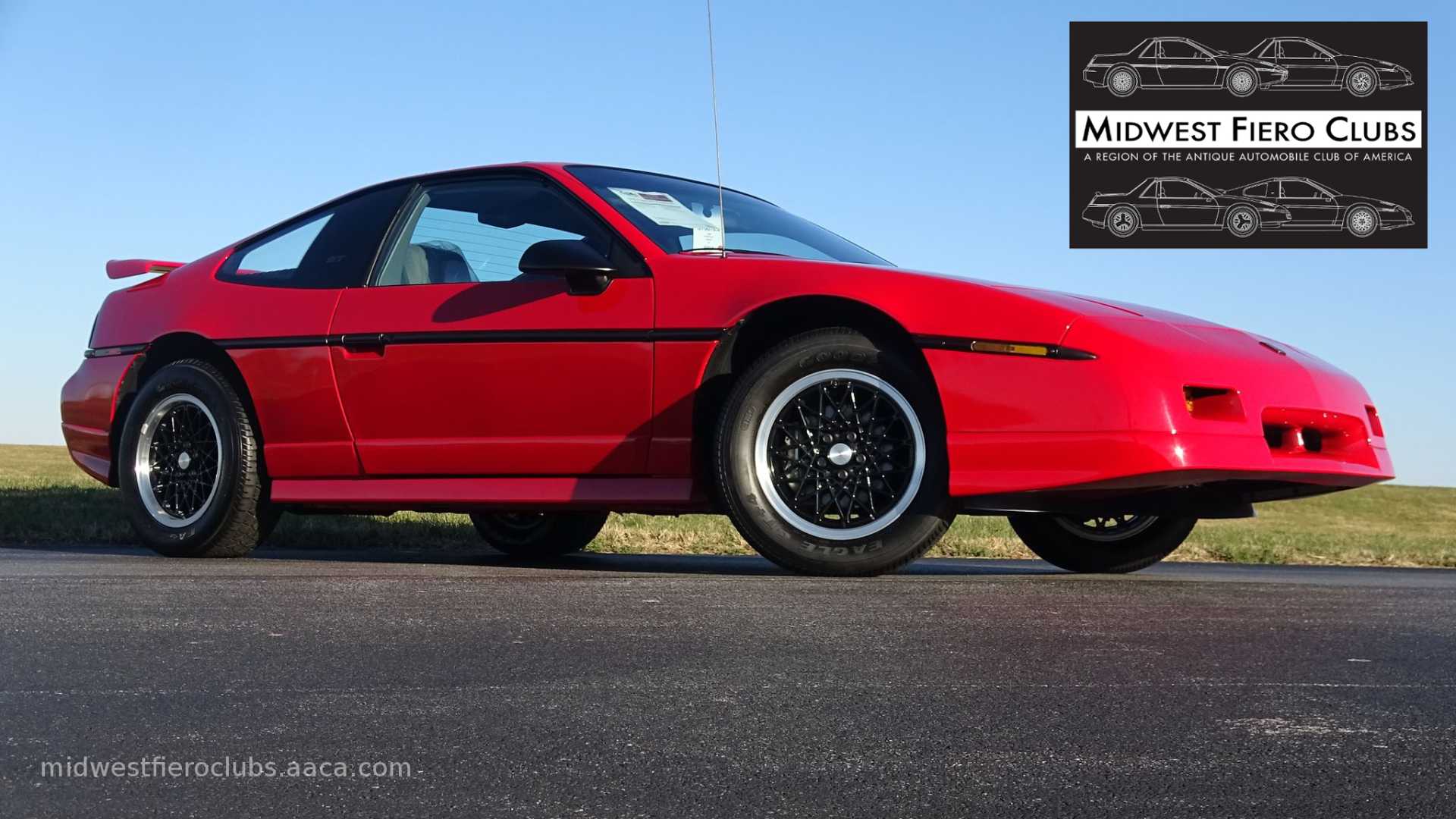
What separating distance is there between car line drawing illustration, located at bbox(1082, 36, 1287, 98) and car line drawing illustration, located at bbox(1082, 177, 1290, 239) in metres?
1.00

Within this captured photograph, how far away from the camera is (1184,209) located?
50.3 ft

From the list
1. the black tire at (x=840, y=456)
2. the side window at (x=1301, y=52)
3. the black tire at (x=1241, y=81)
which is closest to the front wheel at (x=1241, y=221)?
the black tire at (x=1241, y=81)

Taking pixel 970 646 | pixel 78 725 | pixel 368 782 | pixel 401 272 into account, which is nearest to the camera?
pixel 368 782

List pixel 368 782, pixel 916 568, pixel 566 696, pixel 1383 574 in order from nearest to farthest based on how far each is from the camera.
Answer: pixel 368 782
pixel 566 696
pixel 916 568
pixel 1383 574

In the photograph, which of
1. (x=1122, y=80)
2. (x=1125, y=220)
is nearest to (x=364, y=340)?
(x=1122, y=80)

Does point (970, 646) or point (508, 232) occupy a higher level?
point (508, 232)

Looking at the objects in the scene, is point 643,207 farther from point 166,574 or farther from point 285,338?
point 166,574

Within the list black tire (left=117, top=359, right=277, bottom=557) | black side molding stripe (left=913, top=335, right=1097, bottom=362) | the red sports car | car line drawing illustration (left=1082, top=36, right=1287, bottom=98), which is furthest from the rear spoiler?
car line drawing illustration (left=1082, top=36, right=1287, bottom=98)

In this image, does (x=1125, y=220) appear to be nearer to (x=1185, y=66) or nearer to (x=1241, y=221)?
(x=1241, y=221)

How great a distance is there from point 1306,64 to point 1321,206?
148 centimetres

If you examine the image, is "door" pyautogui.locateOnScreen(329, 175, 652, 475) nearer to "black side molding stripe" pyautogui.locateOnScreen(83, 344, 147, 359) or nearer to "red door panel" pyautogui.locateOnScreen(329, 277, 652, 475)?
"red door panel" pyautogui.locateOnScreen(329, 277, 652, 475)

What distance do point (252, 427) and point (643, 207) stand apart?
6.32 ft

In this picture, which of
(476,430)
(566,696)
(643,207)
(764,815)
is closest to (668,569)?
(476,430)

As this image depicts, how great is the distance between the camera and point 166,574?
5.17 m
